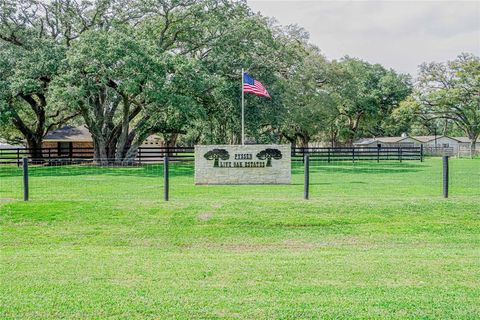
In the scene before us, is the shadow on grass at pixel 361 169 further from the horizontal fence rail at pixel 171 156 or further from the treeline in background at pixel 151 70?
the treeline in background at pixel 151 70

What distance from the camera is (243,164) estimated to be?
1443 cm

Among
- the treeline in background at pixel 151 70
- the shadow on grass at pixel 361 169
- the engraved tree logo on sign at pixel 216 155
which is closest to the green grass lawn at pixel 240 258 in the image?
the engraved tree logo on sign at pixel 216 155

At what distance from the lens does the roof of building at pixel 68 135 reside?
41.5 meters

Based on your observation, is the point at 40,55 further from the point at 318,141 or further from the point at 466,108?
the point at 318,141

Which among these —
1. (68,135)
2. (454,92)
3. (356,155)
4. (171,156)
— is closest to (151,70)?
(171,156)

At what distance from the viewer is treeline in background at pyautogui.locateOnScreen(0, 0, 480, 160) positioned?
2569cm

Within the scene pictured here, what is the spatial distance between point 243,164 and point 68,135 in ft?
104

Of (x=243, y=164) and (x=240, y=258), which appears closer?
(x=240, y=258)

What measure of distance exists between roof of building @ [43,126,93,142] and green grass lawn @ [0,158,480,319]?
3227cm

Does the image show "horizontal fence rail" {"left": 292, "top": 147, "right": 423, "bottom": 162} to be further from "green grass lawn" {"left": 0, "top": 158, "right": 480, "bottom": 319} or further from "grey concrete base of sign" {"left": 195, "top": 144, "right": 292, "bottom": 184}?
"green grass lawn" {"left": 0, "top": 158, "right": 480, "bottom": 319}

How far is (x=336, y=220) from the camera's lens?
29.6 feet

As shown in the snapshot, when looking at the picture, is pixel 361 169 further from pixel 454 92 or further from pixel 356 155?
pixel 454 92

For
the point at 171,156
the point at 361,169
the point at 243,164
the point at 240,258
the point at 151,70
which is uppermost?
the point at 151,70

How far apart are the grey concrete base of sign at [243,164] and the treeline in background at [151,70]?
1173 centimetres
